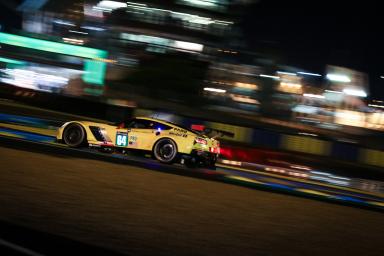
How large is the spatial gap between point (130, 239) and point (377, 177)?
18096 millimetres

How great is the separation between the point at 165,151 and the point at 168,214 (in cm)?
526

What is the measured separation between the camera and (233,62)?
72.8 meters

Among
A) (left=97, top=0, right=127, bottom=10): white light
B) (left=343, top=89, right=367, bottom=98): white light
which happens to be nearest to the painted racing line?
(left=97, top=0, right=127, bottom=10): white light

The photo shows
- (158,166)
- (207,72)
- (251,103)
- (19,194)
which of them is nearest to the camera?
(19,194)

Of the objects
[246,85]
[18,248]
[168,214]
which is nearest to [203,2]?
[246,85]

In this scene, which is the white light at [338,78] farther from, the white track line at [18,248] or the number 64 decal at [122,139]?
the white track line at [18,248]

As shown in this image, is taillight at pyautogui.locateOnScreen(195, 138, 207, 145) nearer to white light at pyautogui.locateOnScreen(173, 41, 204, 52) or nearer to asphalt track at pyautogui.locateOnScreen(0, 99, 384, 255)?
asphalt track at pyautogui.locateOnScreen(0, 99, 384, 255)

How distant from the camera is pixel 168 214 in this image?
717cm

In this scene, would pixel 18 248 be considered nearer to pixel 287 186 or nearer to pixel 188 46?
pixel 287 186

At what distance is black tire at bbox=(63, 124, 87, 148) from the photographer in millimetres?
12688

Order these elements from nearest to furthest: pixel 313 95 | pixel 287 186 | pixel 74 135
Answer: pixel 287 186
pixel 74 135
pixel 313 95

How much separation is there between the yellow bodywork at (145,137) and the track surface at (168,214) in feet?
5.07

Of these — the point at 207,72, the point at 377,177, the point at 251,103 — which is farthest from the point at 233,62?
the point at 377,177

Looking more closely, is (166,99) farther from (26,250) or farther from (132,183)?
(26,250)
